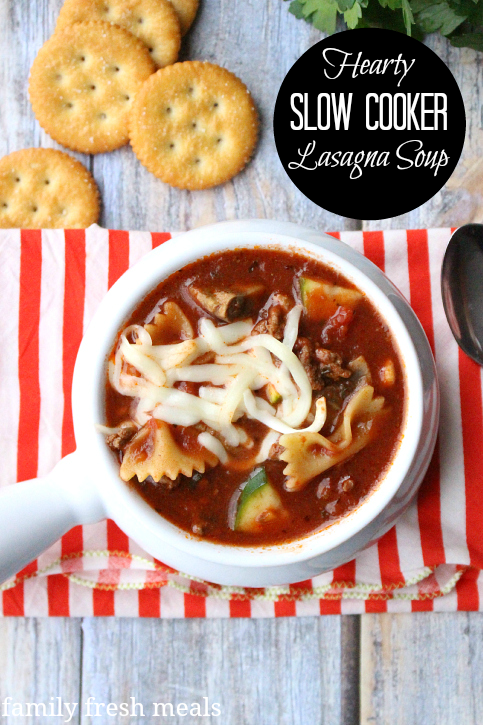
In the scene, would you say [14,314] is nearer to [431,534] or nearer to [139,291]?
[139,291]

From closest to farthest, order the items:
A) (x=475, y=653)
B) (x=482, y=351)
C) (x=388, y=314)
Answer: (x=388, y=314) < (x=482, y=351) < (x=475, y=653)

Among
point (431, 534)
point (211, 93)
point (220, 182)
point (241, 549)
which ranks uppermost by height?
point (211, 93)

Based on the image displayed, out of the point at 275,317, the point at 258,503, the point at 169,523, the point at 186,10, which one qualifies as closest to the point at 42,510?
the point at 169,523

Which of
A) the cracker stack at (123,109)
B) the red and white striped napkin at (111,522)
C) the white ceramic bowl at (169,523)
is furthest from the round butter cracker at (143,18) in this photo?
the white ceramic bowl at (169,523)

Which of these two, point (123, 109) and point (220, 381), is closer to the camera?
point (220, 381)

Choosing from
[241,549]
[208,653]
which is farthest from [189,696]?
[241,549]

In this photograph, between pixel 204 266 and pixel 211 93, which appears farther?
pixel 211 93

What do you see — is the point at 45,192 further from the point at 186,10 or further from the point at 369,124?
the point at 369,124

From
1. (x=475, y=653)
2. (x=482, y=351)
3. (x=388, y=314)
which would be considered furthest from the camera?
(x=475, y=653)
